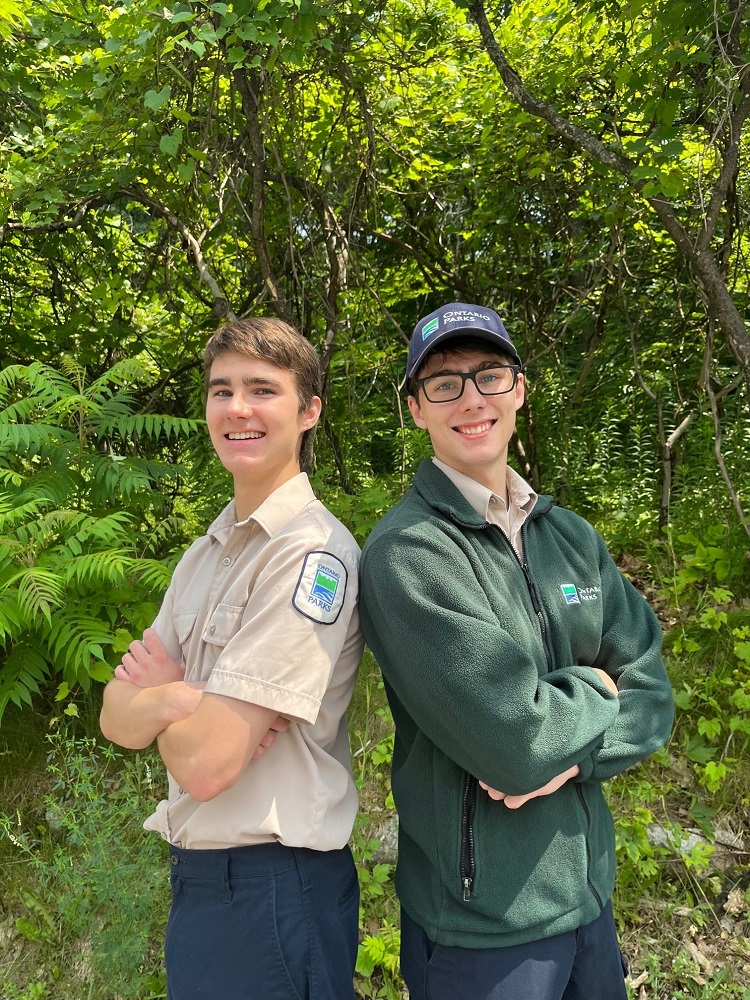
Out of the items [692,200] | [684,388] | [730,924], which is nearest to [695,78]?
[692,200]

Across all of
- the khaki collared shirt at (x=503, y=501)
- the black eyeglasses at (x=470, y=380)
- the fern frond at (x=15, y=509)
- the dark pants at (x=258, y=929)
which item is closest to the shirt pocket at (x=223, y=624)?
the dark pants at (x=258, y=929)

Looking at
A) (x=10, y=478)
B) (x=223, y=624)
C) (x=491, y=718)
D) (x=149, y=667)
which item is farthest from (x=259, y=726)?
(x=10, y=478)

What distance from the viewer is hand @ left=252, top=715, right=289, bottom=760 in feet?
5.80

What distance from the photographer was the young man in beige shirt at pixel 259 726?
1704 mm

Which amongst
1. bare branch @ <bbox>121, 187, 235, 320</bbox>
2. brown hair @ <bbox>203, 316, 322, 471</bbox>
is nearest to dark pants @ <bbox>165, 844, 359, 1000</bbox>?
brown hair @ <bbox>203, 316, 322, 471</bbox>

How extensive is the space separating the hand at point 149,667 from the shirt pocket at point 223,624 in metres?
0.15

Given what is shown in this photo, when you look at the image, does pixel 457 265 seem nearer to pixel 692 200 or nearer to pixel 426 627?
pixel 692 200

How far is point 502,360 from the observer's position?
2.06 meters

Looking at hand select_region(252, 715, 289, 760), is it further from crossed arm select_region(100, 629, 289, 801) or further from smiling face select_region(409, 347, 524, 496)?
smiling face select_region(409, 347, 524, 496)

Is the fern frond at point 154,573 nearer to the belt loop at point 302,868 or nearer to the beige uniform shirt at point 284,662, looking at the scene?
the beige uniform shirt at point 284,662

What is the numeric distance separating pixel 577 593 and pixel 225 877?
1.15m

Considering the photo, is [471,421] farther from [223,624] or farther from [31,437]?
[31,437]

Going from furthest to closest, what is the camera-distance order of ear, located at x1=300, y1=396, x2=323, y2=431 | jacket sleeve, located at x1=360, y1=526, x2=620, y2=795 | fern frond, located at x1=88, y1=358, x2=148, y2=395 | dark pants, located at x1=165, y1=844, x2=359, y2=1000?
fern frond, located at x1=88, y1=358, x2=148, y2=395
ear, located at x1=300, y1=396, x2=323, y2=431
dark pants, located at x1=165, y1=844, x2=359, y2=1000
jacket sleeve, located at x1=360, y1=526, x2=620, y2=795

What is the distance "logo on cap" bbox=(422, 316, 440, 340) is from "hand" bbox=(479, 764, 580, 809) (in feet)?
3.82
